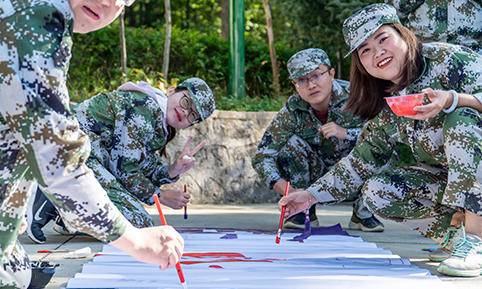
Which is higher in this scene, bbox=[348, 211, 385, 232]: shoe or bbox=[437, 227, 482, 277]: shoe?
bbox=[437, 227, 482, 277]: shoe

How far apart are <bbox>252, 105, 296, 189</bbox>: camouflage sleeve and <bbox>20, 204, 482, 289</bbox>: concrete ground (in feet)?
1.11

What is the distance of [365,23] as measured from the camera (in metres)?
3.85

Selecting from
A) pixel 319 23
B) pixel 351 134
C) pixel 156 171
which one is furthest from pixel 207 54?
pixel 156 171

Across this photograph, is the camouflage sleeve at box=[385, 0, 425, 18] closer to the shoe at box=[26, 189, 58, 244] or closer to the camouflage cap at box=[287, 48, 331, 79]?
the camouflage cap at box=[287, 48, 331, 79]

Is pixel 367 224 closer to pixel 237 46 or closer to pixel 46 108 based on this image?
pixel 46 108

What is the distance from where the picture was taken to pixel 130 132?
15.5 ft

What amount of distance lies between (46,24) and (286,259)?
2065 millimetres

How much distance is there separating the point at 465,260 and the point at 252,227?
2035 millimetres

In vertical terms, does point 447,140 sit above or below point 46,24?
below

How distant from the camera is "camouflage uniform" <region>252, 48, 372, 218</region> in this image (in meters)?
5.36

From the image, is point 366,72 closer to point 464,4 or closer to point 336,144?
point 464,4

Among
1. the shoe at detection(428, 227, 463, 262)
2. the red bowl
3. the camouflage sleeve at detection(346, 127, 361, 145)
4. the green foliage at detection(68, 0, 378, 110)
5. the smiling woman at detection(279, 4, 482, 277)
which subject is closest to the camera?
the red bowl

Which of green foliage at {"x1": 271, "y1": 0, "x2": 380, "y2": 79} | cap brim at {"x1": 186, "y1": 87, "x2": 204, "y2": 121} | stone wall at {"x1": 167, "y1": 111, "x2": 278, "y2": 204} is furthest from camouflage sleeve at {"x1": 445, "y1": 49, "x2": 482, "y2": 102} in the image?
green foliage at {"x1": 271, "y1": 0, "x2": 380, "y2": 79}

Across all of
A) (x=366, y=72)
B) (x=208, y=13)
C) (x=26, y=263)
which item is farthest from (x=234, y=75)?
(x=208, y=13)
